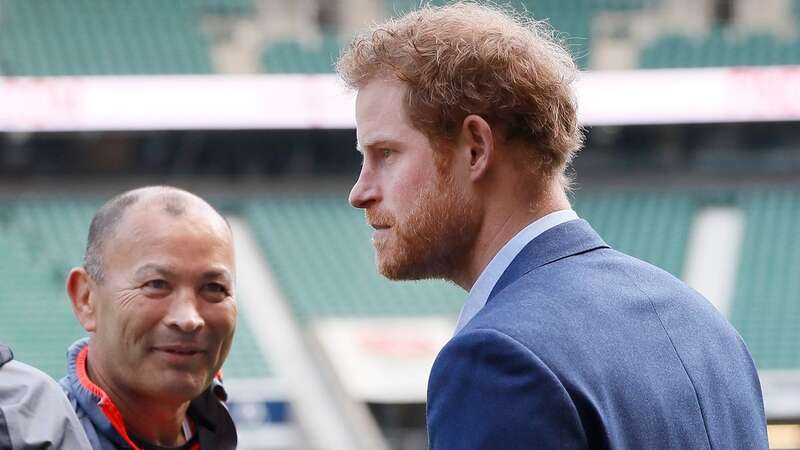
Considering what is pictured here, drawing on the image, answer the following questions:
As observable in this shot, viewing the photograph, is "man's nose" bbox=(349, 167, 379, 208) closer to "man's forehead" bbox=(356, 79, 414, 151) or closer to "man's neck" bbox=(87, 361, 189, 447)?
"man's forehead" bbox=(356, 79, 414, 151)

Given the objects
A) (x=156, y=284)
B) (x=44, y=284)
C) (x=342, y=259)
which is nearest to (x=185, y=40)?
(x=342, y=259)

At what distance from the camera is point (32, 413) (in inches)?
70.9

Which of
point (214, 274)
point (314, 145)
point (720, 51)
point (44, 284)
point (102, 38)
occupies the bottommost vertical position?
point (44, 284)

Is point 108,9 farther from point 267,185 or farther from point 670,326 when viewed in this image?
point 670,326

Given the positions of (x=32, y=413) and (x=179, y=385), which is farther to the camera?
(x=179, y=385)

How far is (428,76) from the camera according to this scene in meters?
1.80

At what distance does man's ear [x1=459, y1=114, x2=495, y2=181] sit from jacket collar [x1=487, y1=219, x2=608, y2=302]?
5.5 inches

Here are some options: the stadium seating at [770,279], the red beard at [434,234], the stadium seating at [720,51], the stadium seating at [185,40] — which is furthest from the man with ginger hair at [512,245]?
the stadium seating at [720,51]

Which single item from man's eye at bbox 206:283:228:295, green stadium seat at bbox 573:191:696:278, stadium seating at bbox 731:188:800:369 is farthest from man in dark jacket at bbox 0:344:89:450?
green stadium seat at bbox 573:191:696:278

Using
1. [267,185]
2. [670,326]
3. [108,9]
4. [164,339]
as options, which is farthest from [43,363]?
[670,326]

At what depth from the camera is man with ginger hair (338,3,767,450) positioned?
1558 millimetres

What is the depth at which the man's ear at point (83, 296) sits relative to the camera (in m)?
2.35

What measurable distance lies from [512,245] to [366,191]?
27 centimetres

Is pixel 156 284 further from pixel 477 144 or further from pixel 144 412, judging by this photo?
pixel 477 144
